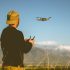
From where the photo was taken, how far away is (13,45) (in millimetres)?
6172

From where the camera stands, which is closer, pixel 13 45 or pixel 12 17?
pixel 13 45

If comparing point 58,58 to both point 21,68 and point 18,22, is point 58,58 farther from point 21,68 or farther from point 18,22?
point 18,22

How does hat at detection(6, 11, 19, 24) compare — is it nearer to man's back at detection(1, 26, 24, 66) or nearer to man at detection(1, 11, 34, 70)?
man at detection(1, 11, 34, 70)

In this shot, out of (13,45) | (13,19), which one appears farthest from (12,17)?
(13,45)

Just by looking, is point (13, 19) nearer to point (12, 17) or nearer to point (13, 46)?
point (12, 17)

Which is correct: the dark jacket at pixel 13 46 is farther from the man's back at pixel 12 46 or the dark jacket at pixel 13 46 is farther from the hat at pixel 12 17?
the hat at pixel 12 17

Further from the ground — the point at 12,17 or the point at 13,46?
the point at 12,17

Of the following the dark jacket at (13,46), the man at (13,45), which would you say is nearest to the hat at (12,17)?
the man at (13,45)

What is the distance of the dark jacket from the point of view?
239 inches

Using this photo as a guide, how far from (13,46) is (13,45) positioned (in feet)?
0.08

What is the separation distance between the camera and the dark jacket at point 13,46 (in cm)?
608

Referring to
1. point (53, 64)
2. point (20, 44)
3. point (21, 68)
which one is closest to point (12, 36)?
point (20, 44)

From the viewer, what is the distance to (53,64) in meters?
5.82

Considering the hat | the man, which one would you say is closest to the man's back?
the man
